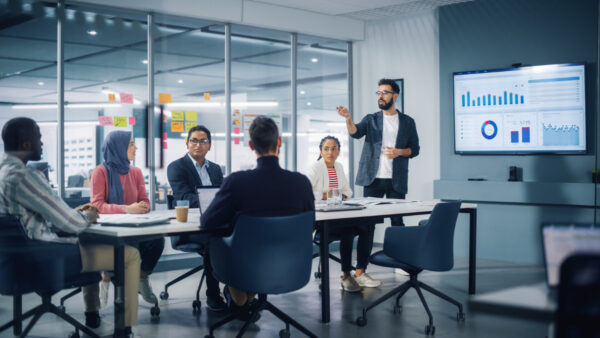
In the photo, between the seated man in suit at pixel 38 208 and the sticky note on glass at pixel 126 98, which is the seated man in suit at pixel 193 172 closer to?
the seated man in suit at pixel 38 208

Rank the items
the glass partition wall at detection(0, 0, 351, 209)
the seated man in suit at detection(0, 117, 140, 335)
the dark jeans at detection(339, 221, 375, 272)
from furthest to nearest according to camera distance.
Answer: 1. the glass partition wall at detection(0, 0, 351, 209)
2. the dark jeans at detection(339, 221, 375, 272)
3. the seated man in suit at detection(0, 117, 140, 335)

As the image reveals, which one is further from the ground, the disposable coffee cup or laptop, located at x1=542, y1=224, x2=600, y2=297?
laptop, located at x1=542, y1=224, x2=600, y2=297

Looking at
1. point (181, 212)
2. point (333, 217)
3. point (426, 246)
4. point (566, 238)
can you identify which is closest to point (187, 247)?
point (181, 212)

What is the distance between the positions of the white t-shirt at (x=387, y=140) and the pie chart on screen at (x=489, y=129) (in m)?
1.29

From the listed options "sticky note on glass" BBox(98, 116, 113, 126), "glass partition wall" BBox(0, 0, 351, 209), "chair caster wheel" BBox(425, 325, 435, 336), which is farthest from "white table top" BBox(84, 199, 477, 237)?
"sticky note on glass" BBox(98, 116, 113, 126)

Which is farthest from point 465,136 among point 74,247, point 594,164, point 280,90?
point 74,247

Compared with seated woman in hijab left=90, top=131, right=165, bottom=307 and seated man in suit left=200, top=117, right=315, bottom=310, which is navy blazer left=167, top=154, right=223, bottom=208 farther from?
seated man in suit left=200, top=117, right=315, bottom=310

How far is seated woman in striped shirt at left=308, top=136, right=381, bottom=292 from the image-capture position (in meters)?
4.27

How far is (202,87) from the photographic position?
5.77 meters

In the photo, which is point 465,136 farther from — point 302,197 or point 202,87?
point 302,197

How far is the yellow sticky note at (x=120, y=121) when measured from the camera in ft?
16.9

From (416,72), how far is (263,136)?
3.93m

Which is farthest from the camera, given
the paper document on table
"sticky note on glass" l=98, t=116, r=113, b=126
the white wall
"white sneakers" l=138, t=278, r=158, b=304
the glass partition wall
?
the white wall

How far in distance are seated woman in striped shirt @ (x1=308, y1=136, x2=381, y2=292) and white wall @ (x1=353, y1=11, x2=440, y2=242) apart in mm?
1850
